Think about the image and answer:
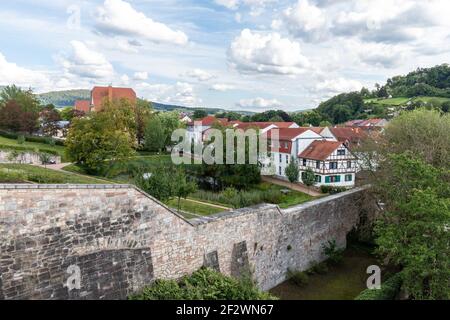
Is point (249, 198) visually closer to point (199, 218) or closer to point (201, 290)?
point (199, 218)

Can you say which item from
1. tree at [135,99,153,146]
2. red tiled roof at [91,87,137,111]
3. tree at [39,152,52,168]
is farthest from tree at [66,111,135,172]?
red tiled roof at [91,87,137,111]

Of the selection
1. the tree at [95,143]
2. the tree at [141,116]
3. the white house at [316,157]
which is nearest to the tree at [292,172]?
the white house at [316,157]

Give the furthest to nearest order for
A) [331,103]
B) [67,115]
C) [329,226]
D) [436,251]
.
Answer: [331,103]
[67,115]
[329,226]
[436,251]

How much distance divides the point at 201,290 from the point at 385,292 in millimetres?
8665

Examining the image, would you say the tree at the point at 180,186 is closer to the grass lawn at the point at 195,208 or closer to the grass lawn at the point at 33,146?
the grass lawn at the point at 195,208

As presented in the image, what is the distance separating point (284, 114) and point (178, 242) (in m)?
91.3

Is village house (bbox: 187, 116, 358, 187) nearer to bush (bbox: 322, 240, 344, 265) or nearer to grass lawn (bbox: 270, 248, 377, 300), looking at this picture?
bush (bbox: 322, 240, 344, 265)

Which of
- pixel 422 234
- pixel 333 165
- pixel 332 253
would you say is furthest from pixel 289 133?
pixel 422 234

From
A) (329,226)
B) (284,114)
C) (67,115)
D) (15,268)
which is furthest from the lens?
(284,114)

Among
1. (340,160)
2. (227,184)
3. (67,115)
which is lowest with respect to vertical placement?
(227,184)

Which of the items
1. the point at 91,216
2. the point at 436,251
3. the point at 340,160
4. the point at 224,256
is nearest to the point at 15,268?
the point at 91,216

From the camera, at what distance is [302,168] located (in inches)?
1633
